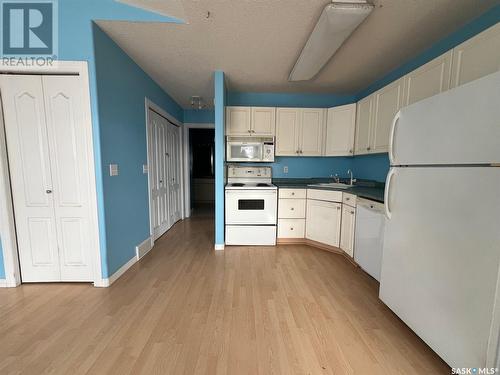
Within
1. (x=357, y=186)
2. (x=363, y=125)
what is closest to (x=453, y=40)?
(x=363, y=125)

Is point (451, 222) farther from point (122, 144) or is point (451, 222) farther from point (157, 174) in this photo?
point (157, 174)

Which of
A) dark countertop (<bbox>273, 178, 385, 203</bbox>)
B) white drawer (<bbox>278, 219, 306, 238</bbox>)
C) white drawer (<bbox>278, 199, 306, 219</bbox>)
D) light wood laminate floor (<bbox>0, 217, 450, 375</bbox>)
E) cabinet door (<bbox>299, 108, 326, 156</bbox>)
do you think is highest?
cabinet door (<bbox>299, 108, 326, 156</bbox>)

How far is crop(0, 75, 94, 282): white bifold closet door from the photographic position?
1.94 metres

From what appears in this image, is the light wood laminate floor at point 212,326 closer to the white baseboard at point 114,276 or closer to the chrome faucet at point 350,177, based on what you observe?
the white baseboard at point 114,276

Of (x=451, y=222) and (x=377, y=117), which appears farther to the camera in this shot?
(x=377, y=117)

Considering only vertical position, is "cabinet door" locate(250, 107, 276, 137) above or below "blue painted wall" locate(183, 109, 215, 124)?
below

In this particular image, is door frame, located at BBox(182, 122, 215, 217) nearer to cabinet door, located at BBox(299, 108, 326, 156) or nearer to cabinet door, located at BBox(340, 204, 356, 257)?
cabinet door, located at BBox(299, 108, 326, 156)

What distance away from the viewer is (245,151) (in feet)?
11.4

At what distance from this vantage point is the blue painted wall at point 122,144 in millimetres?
2064

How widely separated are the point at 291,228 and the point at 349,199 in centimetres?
100

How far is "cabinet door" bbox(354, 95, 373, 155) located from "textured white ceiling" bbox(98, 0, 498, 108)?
430mm

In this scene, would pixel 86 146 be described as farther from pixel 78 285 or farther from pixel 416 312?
pixel 416 312

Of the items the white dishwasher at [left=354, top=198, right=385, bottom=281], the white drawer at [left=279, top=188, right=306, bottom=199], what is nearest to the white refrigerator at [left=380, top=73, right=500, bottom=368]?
the white dishwasher at [left=354, top=198, right=385, bottom=281]

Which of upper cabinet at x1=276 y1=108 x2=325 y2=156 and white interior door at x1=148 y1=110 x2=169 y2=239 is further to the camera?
upper cabinet at x1=276 y1=108 x2=325 y2=156
